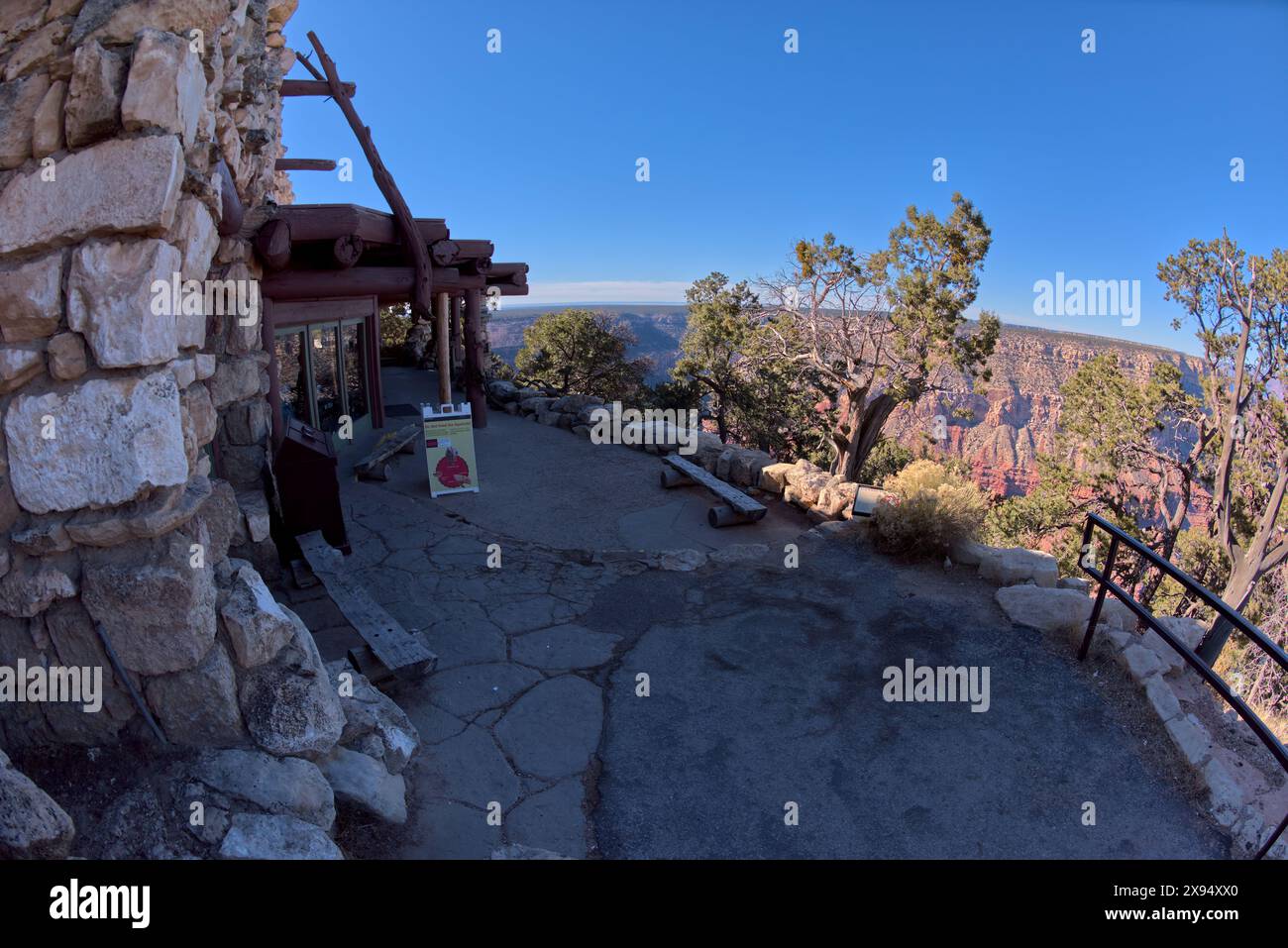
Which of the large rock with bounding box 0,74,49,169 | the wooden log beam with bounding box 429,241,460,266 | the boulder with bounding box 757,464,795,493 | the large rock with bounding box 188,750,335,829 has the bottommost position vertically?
the large rock with bounding box 188,750,335,829

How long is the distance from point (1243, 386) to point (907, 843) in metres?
15.9

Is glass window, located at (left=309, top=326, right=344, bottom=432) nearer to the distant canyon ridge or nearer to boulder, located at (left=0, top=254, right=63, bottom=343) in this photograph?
boulder, located at (left=0, top=254, right=63, bottom=343)

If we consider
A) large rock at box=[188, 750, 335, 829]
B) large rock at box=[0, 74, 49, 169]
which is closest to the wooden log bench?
large rock at box=[188, 750, 335, 829]

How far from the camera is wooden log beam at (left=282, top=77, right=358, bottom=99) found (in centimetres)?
802

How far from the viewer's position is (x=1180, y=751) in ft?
12.7

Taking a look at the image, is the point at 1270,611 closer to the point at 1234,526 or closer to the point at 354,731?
the point at 1234,526

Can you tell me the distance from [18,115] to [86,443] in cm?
104

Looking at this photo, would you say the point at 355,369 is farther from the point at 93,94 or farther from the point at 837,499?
the point at 93,94

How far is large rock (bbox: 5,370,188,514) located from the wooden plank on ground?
6.68 ft

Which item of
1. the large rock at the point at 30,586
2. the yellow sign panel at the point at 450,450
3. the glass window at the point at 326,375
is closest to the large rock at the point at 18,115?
the large rock at the point at 30,586

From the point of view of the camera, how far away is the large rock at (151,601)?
8.45 ft

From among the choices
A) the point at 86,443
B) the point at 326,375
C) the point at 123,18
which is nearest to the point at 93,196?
the point at 123,18

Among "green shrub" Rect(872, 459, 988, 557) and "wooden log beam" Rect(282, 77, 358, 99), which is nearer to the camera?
"green shrub" Rect(872, 459, 988, 557)
